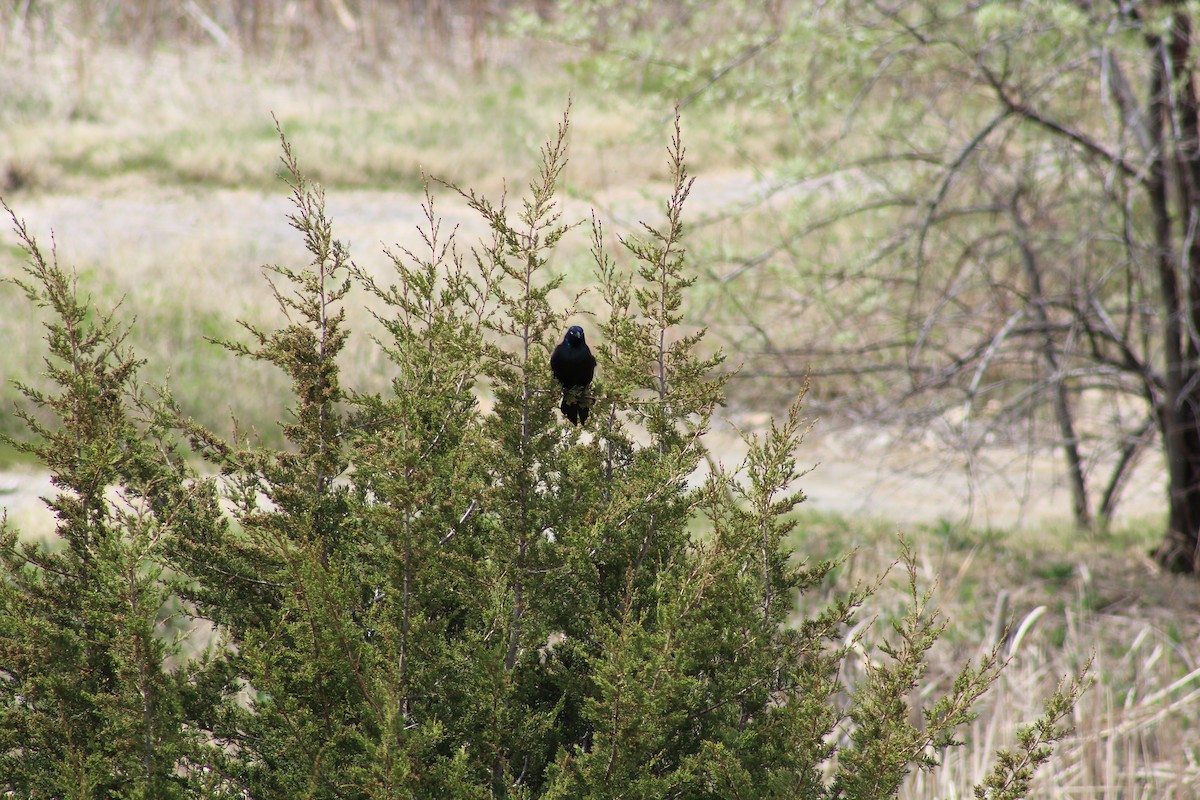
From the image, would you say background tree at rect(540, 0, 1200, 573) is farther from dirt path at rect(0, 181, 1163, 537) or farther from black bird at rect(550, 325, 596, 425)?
black bird at rect(550, 325, 596, 425)

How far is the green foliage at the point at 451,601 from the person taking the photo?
232 centimetres

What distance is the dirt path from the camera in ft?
36.4

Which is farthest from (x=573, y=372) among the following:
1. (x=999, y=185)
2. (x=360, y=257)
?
(x=360, y=257)

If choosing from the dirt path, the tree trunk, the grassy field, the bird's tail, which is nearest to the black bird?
the bird's tail

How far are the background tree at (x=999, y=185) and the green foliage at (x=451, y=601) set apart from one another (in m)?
4.35

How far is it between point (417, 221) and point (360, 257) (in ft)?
4.22

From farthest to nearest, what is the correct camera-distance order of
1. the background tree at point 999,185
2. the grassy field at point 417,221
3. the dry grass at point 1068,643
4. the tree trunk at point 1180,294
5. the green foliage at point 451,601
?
the tree trunk at point 1180,294 < the background tree at point 999,185 < the grassy field at point 417,221 < the dry grass at point 1068,643 < the green foliage at point 451,601

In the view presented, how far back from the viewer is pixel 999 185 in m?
9.26

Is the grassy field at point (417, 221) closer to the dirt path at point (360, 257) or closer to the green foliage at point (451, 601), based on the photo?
the dirt path at point (360, 257)

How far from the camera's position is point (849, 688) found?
5.16 m

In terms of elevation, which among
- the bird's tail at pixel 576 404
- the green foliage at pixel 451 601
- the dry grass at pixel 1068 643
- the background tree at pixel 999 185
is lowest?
the dry grass at pixel 1068 643

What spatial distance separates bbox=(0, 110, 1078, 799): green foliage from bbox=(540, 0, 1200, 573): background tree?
171 inches

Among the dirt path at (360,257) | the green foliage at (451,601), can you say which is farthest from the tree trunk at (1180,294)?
the green foliage at (451,601)

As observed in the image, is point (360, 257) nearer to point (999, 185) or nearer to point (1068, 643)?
point (999, 185)
